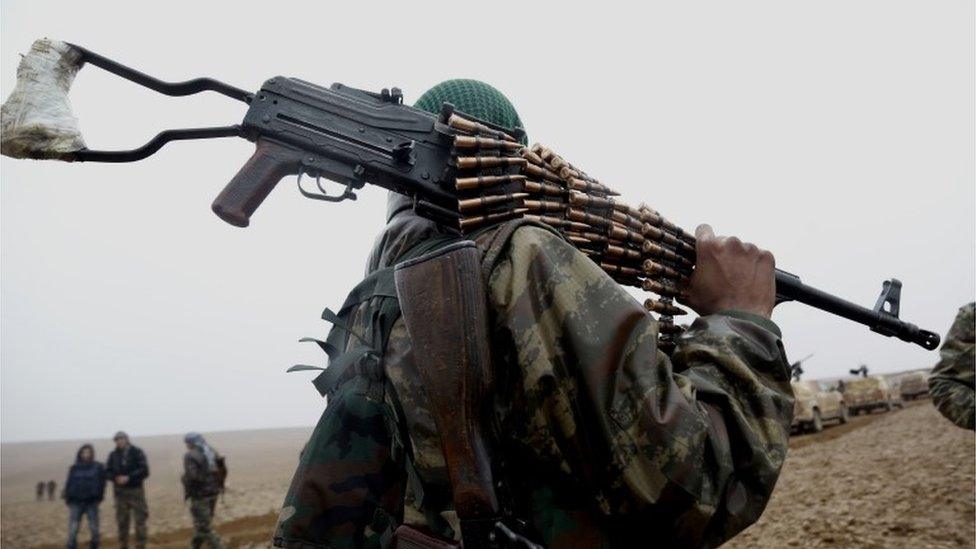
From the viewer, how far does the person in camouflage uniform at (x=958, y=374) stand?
5.65 meters

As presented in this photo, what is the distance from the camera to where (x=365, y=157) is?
7.96ft

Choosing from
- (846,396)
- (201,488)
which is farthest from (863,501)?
(846,396)

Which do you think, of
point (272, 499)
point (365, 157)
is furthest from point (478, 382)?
point (272, 499)

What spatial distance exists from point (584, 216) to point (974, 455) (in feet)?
37.6

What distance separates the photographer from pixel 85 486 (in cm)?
1282

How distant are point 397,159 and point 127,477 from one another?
13309 mm

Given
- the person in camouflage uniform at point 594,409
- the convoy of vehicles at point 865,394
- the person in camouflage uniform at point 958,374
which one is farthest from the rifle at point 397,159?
the convoy of vehicles at point 865,394

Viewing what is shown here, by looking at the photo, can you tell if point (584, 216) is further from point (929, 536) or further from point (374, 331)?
point (929, 536)

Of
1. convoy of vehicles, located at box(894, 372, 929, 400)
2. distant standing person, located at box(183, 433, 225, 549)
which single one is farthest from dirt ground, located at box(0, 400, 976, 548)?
convoy of vehicles, located at box(894, 372, 929, 400)

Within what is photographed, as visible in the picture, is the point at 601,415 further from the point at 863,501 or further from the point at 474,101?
the point at 863,501

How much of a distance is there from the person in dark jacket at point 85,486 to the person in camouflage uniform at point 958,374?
1397 centimetres

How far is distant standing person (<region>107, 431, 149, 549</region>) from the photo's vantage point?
42.2ft

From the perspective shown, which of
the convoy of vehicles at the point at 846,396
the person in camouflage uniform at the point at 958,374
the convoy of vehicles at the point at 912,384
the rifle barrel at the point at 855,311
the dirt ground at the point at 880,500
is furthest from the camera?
the convoy of vehicles at the point at 912,384

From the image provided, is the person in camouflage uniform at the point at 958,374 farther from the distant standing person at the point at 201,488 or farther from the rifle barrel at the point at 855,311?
the distant standing person at the point at 201,488
